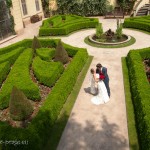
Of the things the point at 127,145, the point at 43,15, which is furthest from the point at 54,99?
the point at 43,15

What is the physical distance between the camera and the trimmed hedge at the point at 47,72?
1513cm

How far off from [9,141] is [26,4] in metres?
27.7

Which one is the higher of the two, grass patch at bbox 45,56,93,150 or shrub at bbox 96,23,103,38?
shrub at bbox 96,23,103,38

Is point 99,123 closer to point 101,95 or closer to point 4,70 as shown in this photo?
point 101,95

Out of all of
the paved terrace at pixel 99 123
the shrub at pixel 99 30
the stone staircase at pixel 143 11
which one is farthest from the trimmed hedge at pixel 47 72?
the stone staircase at pixel 143 11

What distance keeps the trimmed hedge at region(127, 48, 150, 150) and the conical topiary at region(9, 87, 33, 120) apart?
5.57 m

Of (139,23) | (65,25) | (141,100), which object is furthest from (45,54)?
(139,23)

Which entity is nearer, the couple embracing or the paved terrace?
the paved terrace

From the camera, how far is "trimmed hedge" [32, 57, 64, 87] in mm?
15133

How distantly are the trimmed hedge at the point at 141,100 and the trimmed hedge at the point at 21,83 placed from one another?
5.47 metres

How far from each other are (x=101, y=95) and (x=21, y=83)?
4.77 m

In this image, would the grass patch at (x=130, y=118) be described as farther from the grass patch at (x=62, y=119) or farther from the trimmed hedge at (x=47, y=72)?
the trimmed hedge at (x=47, y=72)

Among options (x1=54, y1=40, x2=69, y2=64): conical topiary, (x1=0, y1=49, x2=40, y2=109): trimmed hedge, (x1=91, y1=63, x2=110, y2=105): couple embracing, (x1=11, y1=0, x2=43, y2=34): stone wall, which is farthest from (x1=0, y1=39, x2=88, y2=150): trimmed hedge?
(x1=11, y1=0, x2=43, y2=34): stone wall

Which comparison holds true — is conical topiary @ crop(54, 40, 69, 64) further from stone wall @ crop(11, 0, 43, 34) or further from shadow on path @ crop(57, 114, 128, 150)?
stone wall @ crop(11, 0, 43, 34)
